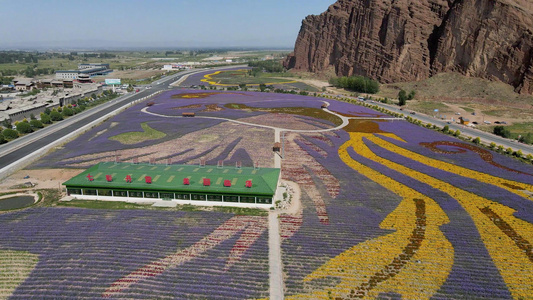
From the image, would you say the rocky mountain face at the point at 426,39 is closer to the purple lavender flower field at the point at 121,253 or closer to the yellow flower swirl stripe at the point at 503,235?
the yellow flower swirl stripe at the point at 503,235

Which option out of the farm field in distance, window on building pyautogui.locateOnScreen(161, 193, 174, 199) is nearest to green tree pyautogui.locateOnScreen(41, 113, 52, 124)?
the farm field in distance

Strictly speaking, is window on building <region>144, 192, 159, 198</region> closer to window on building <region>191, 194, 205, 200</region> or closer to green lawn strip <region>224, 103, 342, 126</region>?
window on building <region>191, 194, 205, 200</region>

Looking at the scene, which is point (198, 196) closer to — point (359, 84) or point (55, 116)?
point (55, 116)

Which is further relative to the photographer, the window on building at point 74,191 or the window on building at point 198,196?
the window on building at point 74,191

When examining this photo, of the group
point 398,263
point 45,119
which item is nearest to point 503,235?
point 398,263

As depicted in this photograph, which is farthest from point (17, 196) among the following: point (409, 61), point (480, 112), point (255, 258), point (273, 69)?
point (273, 69)

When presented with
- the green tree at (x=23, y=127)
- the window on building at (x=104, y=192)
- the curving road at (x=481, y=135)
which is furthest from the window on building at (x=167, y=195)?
the curving road at (x=481, y=135)
